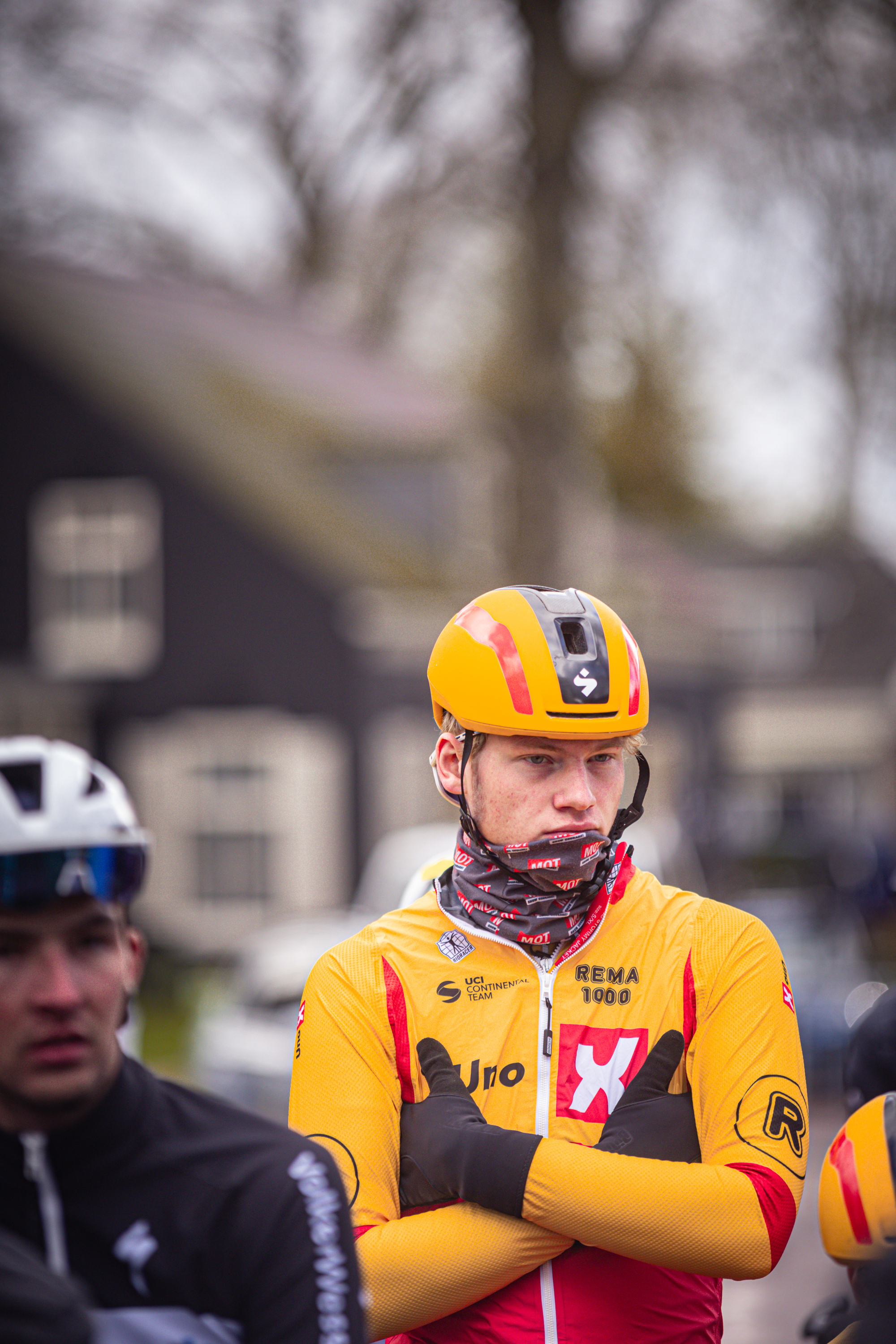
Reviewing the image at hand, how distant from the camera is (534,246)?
1238 cm

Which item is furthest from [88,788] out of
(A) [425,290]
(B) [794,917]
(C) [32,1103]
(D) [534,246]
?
(A) [425,290]

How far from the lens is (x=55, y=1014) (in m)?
1.92

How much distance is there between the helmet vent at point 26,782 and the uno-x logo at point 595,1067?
3.27 feet

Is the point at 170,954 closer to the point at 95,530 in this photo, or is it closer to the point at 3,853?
the point at 95,530

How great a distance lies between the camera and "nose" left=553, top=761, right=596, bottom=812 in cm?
260

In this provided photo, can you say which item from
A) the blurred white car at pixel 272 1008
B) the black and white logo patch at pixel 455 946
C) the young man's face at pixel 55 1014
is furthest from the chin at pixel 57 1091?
the blurred white car at pixel 272 1008

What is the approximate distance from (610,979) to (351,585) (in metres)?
18.3

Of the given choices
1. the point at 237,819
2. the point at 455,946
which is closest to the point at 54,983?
the point at 455,946

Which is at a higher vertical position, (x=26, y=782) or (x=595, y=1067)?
(x=26, y=782)

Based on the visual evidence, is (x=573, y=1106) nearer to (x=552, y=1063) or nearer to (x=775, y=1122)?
(x=552, y=1063)

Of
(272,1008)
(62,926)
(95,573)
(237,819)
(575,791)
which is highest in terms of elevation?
(95,573)

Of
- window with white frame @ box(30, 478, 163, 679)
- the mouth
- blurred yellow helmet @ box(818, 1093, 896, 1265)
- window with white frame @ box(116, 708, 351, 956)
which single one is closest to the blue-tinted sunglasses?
the mouth

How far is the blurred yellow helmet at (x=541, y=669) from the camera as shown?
2.63 m

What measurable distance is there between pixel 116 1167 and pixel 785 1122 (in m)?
1.10
